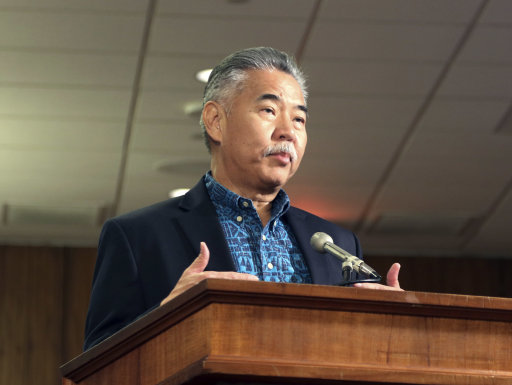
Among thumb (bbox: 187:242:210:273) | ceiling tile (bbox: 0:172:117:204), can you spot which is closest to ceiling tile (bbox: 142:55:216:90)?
ceiling tile (bbox: 0:172:117:204)

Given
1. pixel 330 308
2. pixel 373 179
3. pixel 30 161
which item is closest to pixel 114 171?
pixel 30 161

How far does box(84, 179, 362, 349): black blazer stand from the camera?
75.9 inches

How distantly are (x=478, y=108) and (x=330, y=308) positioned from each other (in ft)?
15.5

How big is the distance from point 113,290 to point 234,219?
0.35 m

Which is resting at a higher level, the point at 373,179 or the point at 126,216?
the point at 373,179

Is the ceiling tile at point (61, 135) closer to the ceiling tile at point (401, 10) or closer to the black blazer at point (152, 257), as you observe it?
the ceiling tile at point (401, 10)

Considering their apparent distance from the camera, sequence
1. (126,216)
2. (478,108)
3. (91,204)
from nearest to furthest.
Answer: (126,216) → (478,108) → (91,204)

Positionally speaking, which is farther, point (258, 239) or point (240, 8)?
point (240, 8)

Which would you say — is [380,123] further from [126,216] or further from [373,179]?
[126,216]

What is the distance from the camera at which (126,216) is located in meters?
2.09

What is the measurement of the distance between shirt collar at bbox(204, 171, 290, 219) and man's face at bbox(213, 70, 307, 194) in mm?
25

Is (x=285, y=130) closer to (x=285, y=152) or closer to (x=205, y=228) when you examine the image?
(x=285, y=152)

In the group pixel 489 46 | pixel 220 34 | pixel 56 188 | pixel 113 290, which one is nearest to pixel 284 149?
pixel 113 290

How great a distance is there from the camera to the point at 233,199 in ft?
7.27
